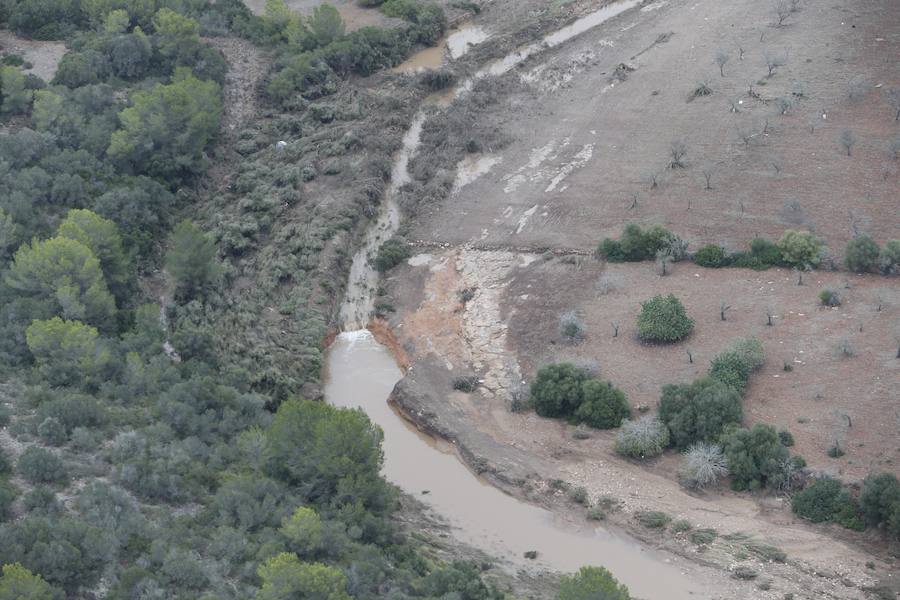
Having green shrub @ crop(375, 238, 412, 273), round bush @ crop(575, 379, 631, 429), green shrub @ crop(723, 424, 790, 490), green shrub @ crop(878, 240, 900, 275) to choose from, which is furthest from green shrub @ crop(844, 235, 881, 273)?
green shrub @ crop(375, 238, 412, 273)

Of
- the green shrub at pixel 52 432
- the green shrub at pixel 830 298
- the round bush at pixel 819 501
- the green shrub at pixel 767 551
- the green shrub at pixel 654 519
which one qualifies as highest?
the green shrub at pixel 52 432

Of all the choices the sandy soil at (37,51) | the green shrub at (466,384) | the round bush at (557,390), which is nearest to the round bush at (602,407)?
the round bush at (557,390)

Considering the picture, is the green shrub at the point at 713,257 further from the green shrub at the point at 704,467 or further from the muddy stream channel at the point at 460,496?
the muddy stream channel at the point at 460,496

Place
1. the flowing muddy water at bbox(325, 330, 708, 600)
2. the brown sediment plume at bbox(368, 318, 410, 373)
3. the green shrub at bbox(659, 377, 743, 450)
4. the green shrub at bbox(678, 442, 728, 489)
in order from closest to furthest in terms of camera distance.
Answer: the flowing muddy water at bbox(325, 330, 708, 600), the green shrub at bbox(678, 442, 728, 489), the green shrub at bbox(659, 377, 743, 450), the brown sediment plume at bbox(368, 318, 410, 373)

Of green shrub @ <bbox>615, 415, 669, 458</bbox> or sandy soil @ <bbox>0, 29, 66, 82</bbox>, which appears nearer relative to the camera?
green shrub @ <bbox>615, 415, 669, 458</bbox>

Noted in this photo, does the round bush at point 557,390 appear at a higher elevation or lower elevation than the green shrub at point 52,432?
lower

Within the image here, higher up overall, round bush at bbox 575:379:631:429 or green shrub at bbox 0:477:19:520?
green shrub at bbox 0:477:19:520

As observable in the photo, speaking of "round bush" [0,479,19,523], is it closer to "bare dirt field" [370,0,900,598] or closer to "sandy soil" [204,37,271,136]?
"bare dirt field" [370,0,900,598]

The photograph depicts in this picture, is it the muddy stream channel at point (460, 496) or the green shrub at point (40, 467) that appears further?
the muddy stream channel at point (460, 496)
